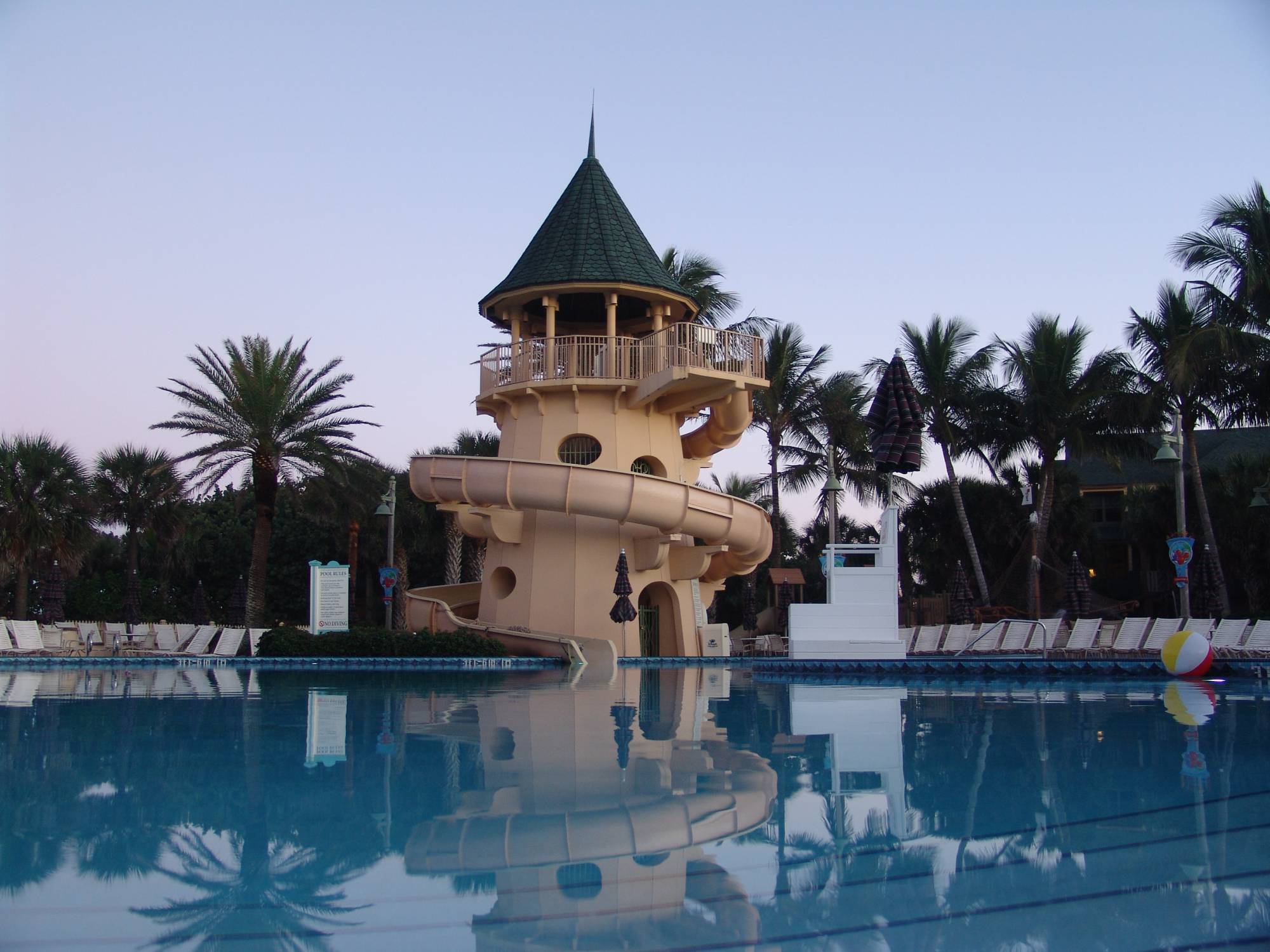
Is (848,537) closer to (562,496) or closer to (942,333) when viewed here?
(942,333)

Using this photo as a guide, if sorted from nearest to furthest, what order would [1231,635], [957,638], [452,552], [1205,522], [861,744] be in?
[861,744]
[1231,635]
[957,638]
[1205,522]
[452,552]

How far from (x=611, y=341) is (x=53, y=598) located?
14.4 m

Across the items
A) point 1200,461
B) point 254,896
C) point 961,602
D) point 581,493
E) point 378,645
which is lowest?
point 254,896

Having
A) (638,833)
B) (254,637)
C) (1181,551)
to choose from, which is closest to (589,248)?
(254,637)

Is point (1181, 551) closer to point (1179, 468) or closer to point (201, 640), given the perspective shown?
point (1179, 468)

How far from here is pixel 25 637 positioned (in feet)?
79.6

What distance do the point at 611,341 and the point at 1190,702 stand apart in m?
16.5

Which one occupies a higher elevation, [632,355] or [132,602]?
[632,355]

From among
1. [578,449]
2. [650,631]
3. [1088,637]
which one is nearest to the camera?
[1088,637]

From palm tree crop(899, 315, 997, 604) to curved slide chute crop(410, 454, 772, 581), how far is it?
10356 millimetres

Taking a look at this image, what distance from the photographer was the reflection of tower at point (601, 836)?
4.63m

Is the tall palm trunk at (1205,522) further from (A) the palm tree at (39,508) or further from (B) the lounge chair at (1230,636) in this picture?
(A) the palm tree at (39,508)

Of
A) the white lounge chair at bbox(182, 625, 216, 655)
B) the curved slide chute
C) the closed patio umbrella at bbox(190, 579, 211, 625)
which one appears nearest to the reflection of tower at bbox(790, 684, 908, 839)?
the curved slide chute

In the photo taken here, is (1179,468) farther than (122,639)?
No
